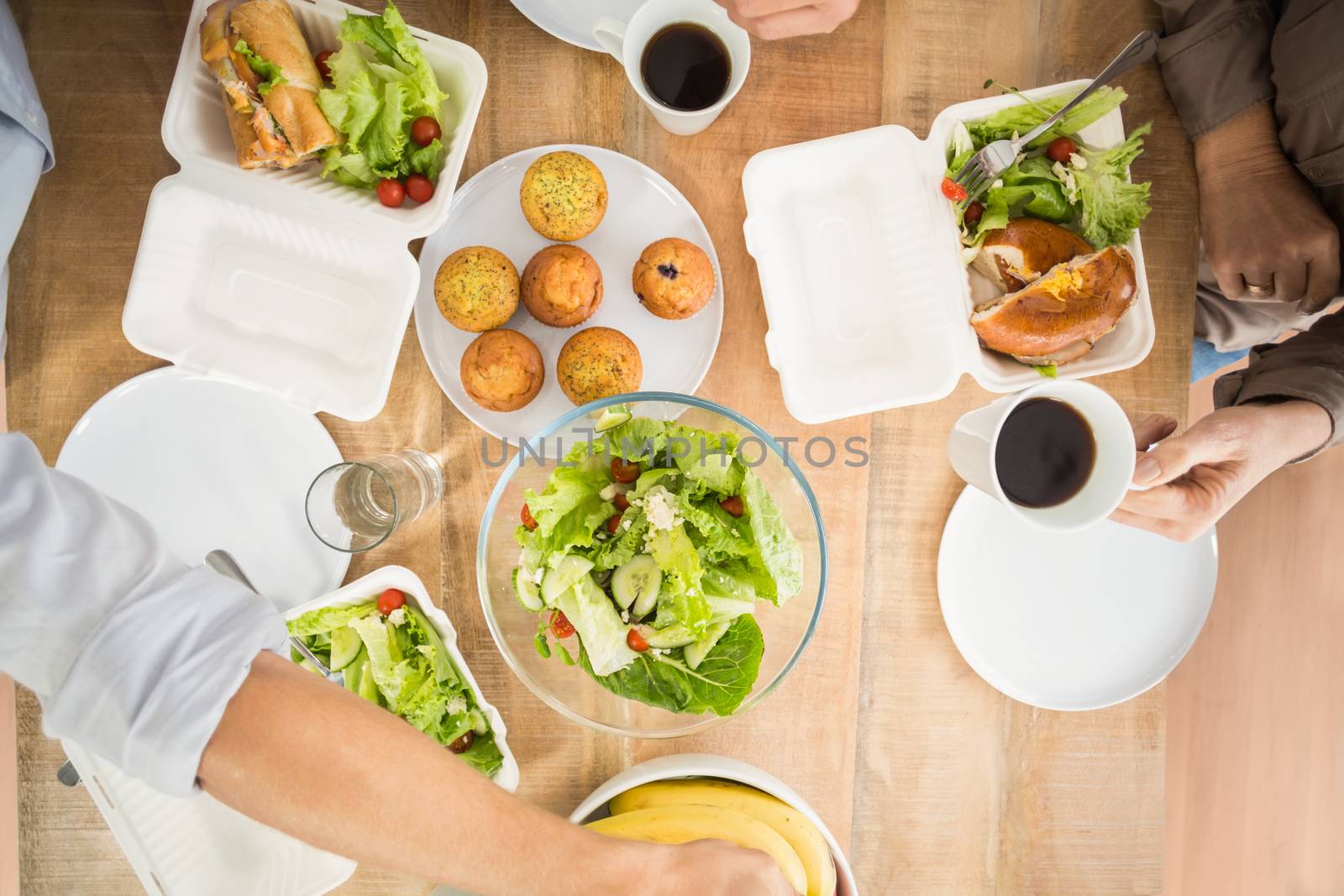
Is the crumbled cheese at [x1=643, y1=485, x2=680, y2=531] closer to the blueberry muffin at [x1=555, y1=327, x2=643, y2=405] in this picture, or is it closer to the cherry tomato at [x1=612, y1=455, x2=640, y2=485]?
the cherry tomato at [x1=612, y1=455, x2=640, y2=485]

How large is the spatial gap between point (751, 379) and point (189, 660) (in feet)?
2.75

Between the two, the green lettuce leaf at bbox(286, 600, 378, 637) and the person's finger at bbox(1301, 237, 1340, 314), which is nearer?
the green lettuce leaf at bbox(286, 600, 378, 637)

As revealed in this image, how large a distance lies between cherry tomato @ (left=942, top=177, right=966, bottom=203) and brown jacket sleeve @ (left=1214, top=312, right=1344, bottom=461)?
0.61m

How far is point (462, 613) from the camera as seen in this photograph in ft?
4.00

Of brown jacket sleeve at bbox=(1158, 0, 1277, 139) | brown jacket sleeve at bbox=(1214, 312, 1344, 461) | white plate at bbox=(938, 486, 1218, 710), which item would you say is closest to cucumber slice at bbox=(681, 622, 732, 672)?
white plate at bbox=(938, 486, 1218, 710)

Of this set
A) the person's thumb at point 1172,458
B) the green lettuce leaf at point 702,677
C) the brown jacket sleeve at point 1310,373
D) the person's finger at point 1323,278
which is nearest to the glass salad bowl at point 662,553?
the green lettuce leaf at point 702,677

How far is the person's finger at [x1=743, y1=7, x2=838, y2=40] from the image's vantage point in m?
1.03

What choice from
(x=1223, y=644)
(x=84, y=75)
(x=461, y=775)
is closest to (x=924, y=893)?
Answer: (x=461, y=775)

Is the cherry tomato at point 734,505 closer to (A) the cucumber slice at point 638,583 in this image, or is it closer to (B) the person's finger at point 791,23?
(A) the cucumber slice at point 638,583

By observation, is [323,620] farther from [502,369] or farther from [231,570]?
[502,369]

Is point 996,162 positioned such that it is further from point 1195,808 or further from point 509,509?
point 1195,808

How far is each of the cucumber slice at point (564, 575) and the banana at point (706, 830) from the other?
1.07ft

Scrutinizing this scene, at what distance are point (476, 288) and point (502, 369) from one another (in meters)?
0.13

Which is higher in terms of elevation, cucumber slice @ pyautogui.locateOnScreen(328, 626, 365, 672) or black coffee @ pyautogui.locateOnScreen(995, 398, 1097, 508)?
black coffee @ pyautogui.locateOnScreen(995, 398, 1097, 508)
